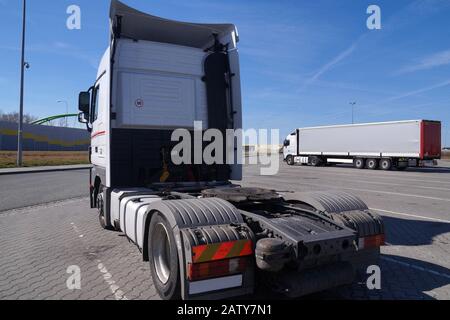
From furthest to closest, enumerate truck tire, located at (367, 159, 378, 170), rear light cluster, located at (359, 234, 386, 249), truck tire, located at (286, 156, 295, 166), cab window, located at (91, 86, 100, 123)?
truck tire, located at (286, 156, 295, 166), truck tire, located at (367, 159, 378, 170), cab window, located at (91, 86, 100, 123), rear light cluster, located at (359, 234, 386, 249)

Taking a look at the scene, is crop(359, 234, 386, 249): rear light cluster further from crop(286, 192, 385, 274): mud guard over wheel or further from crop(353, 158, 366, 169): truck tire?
crop(353, 158, 366, 169): truck tire

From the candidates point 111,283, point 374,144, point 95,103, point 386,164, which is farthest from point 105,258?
point 374,144

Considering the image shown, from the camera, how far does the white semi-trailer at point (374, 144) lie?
25594 mm

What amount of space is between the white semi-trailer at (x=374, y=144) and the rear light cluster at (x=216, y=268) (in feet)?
84.2

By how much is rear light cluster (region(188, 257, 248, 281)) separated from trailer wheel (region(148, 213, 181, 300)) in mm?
314

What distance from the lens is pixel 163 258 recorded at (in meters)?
3.84

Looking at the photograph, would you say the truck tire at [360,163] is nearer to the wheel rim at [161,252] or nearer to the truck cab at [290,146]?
the truck cab at [290,146]

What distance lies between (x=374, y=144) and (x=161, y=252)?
27.0 metres

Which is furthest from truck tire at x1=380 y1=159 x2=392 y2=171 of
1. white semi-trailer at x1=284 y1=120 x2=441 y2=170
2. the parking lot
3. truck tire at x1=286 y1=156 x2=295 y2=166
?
the parking lot

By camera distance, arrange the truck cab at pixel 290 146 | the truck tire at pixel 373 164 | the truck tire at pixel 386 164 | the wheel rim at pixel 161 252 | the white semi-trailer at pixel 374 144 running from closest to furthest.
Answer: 1. the wheel rim at pixel 161 252
2. the white semi-trailer at pixel 374 144
3. the truck tire at pixel 386 164
4. the truck tire at pixel 373 164
5. the truck cab at pixel 290 146

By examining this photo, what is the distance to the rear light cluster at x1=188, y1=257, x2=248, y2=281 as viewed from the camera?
304 cm

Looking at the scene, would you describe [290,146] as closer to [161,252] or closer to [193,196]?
[193,196]

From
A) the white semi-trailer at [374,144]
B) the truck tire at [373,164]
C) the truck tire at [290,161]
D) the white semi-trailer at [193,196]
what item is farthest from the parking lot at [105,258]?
the truck tire at [290,161]
